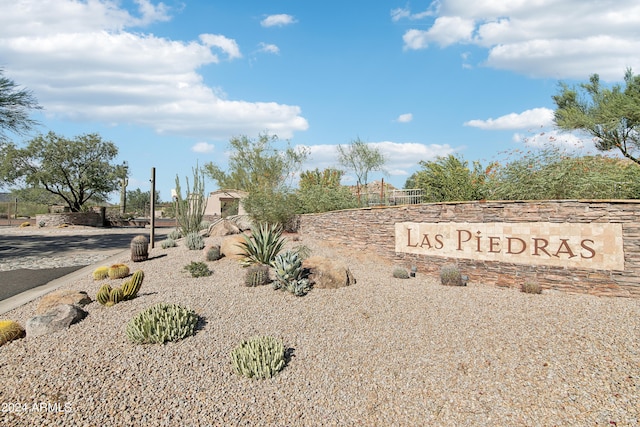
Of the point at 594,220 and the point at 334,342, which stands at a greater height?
the point at 594,220

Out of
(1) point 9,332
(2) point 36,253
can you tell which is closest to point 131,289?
(1) point 9,332

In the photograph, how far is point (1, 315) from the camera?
26.6 feet

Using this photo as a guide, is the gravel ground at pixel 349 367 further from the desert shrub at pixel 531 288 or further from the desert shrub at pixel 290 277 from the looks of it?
the desert shrub at pixel 531 288

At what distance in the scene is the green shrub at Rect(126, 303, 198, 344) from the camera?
6176 mm

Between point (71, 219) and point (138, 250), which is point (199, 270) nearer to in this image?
point (138, 250)

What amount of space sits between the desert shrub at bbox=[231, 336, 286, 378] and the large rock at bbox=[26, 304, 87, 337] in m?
3.29

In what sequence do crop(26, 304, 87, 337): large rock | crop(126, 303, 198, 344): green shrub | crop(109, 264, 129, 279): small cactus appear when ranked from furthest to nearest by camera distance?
crop(109, 264, 129, 279): small cactus, crop(26, 304, 87, 337): large rock, crop(126, 303, 198, 344): green shrub

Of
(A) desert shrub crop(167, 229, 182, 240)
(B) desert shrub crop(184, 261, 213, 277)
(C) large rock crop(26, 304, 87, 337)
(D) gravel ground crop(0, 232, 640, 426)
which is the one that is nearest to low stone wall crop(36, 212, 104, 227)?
(A) desert shrub crop(167, 229, 182, 240)

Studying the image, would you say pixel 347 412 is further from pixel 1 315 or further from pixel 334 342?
pixel 1 315

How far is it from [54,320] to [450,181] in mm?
11844

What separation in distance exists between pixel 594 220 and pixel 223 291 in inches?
338

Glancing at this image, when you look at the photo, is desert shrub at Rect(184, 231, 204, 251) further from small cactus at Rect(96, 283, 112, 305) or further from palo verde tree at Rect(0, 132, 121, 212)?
palo verde tree at Rect(0, 132, 121, 212)

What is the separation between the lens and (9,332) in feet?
20.8

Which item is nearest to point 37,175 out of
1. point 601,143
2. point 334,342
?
point 334,342
